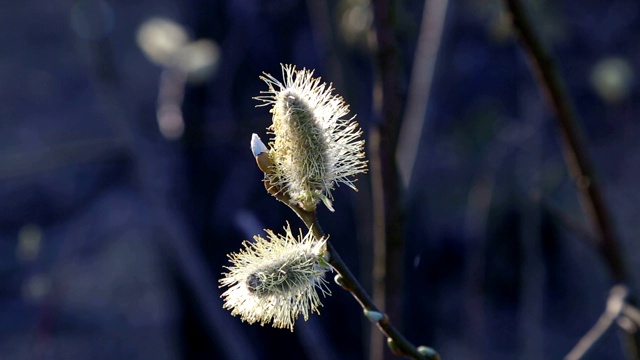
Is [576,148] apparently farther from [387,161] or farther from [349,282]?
[349,282]

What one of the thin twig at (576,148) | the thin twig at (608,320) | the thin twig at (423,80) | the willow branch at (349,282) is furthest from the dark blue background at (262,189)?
the willow branch at (349,282)

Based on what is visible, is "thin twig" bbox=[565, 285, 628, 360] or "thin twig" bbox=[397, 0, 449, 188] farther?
"thin twig" bbox=[397, 0, 449, 188]

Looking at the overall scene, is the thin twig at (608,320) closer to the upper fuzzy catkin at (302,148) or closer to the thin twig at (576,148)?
the thin twig at (576,148)

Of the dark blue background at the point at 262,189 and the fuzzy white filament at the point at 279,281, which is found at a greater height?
the dark blue background at the point at 262,189

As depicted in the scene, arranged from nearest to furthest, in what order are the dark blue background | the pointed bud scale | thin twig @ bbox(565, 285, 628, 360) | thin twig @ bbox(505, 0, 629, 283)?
the pointed bud scale < thin twig @ bbox(565, 285, 628, 360) < thin twig @ bbox(505, 0, 629, 283) < the dark blue background

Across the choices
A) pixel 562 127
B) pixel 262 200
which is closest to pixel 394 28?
pixel 562 127

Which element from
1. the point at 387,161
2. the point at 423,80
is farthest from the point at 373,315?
the point at 423,80

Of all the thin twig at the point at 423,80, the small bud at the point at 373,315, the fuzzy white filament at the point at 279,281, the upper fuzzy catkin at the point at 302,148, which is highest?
the thin twig at the point at 423,80

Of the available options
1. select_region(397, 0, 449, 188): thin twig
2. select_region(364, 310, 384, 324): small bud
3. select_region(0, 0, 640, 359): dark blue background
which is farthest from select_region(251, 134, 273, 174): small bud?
select_region(0, 0, 640, 359): dark blue background

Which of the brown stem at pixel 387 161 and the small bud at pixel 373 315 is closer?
the small bud at pixel 373 315

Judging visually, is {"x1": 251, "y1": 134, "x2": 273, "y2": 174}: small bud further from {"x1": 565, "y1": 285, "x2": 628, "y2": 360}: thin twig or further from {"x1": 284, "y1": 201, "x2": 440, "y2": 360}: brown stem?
{"x1": 565, "y1": 285, "x2": 628, "y2": 360}: thin twig

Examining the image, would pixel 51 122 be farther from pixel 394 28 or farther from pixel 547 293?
pixel 394 28
